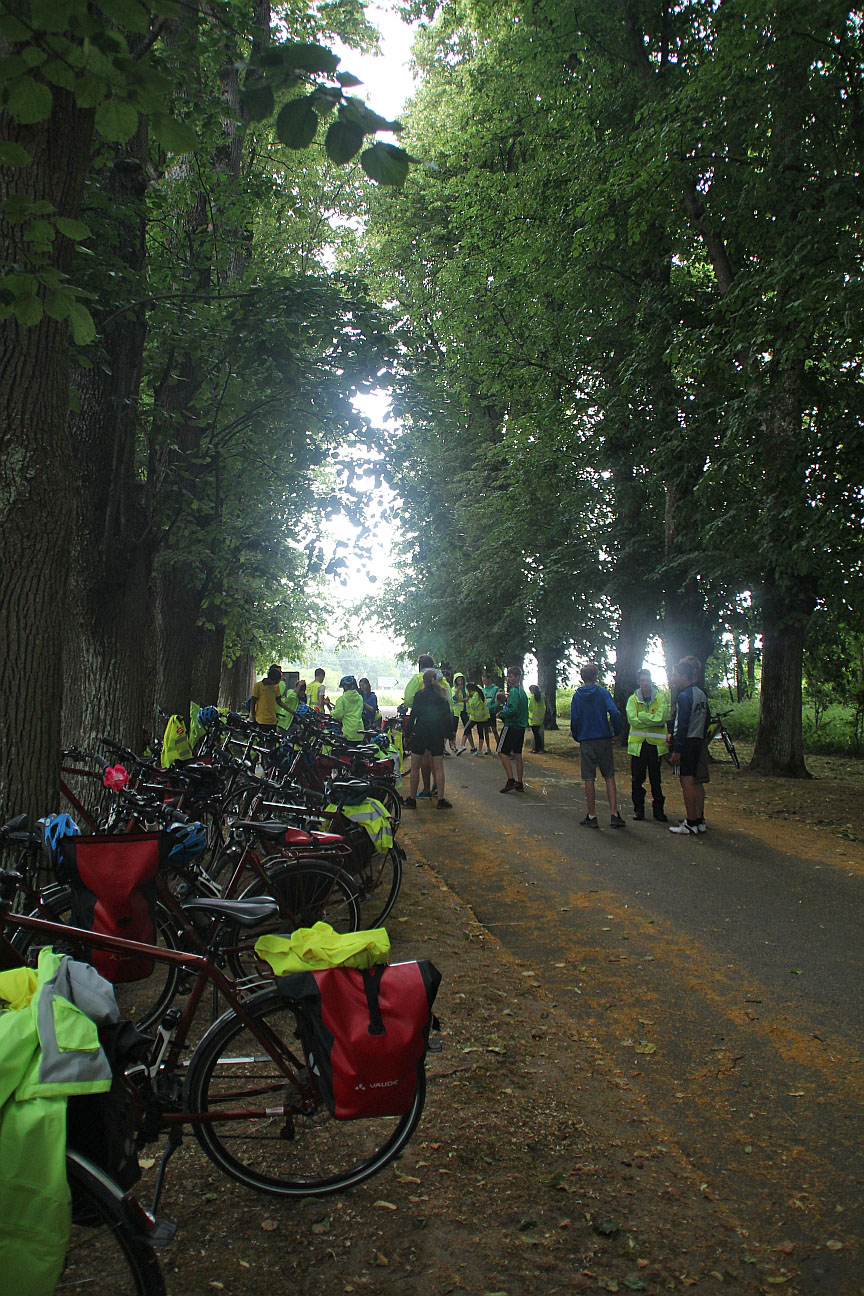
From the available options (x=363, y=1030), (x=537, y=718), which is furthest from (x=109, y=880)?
(x=537, y=718)

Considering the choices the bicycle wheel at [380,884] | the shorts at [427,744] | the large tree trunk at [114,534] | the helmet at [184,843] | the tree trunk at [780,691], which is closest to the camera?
the helmet at [184,843]

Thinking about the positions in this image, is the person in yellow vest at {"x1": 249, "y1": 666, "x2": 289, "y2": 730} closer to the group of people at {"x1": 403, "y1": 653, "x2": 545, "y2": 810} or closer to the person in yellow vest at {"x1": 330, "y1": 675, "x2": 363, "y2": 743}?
the group of people at {"x1": 403, "y1": 653, "x2": 545, "y2": 810}

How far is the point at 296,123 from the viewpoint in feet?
9.76

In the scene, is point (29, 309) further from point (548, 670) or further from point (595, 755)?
point (548, 670)

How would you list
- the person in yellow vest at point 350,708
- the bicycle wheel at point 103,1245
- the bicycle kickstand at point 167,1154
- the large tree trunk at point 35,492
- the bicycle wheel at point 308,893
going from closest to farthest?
the bicycle wheel at point 103,1245 → the bicycle kickstand at point 167,1154 → the large tree trunk at point 35,492 → the bicycle wheel at point 308,893 → the person in yellow vest at point 350,708

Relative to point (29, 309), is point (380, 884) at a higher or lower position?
lower

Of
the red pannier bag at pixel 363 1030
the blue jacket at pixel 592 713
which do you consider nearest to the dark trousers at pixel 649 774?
the blue jacket at pixel 592 713

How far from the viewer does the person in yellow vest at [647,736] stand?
36.8 ft

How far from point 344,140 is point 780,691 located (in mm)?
13888

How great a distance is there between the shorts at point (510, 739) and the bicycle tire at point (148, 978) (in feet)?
33.0

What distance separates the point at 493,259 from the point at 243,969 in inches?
692

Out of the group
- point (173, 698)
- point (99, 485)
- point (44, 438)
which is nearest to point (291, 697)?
point (173, 698)

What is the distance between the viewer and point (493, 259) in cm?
1859

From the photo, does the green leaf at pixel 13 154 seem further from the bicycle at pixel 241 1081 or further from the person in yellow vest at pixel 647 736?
the person in yellow vest at pixel 647 736
